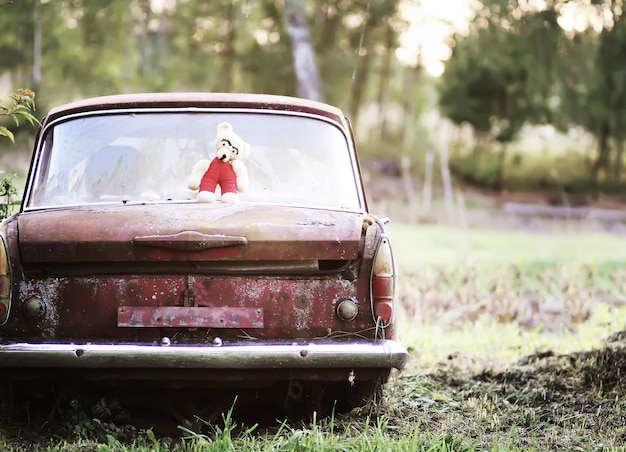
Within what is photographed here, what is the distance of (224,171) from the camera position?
432cm

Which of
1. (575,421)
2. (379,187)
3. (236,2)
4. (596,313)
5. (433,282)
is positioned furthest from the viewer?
(379,187)

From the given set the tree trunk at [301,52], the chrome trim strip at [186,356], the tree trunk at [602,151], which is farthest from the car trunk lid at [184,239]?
the tree trunk at [602,151]

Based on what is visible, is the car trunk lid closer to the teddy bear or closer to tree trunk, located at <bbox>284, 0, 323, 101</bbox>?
the teddy bear

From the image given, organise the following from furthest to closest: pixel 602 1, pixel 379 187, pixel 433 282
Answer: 1. pixel 379 187
2. pixel 433 282
3. pixel 602 1

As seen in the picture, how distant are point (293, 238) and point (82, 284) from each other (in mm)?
993

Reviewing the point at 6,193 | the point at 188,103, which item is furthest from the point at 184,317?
the point at 6,193

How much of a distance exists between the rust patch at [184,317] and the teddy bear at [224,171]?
2.75 feet

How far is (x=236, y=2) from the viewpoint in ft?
85.6

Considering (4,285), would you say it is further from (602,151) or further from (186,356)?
(602,151)

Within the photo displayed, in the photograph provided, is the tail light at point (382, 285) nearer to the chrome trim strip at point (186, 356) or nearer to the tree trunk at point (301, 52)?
the chrome trim strip at point (186, 356)

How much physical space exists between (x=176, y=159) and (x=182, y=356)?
4.69 ft

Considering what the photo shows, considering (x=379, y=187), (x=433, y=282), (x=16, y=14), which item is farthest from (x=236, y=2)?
(x=433, y=282)

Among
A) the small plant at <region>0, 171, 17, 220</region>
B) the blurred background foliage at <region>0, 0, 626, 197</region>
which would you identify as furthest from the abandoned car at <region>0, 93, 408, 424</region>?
the blurred background foliage at <region>0, 0, 626, 197</region>

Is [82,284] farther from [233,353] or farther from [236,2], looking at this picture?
[236,2]
